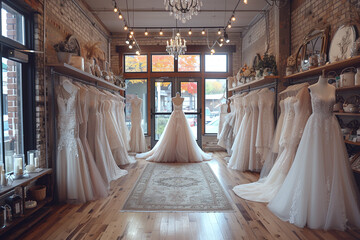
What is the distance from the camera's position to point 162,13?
5965mm

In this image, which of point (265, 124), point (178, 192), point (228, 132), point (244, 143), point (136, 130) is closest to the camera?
point (178, 192)

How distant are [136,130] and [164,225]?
4613mm

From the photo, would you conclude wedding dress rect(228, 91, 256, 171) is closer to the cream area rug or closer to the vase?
the cream area rug

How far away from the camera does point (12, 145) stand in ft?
9.98

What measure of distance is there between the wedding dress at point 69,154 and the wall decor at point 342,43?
3566 millimetres

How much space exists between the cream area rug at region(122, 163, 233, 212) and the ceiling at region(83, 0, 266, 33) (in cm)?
367

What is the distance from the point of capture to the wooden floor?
96.7 inches

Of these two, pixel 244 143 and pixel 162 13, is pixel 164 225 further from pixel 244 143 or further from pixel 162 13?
pixel 162 13

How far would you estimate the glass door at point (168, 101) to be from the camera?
7688mm

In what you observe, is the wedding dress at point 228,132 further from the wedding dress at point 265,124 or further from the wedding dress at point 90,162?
the wedding dress at point 90,162

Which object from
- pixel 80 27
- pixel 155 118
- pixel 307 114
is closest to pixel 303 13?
pixel 307 114

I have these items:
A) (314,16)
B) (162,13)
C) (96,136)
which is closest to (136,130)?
(96,136)

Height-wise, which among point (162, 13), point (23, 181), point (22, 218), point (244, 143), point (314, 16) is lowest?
point (22, 218)

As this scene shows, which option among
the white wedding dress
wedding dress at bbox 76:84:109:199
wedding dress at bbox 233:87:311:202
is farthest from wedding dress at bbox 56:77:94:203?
the white wedding dress
